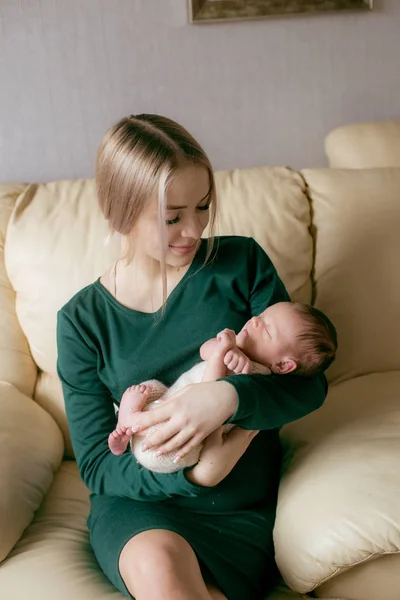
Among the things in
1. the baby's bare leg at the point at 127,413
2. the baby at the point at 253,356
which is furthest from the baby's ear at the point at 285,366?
the baby's bare leg at the point at 127,413

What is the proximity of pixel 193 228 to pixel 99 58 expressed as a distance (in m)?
0.96

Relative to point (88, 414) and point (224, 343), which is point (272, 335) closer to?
point (224, 343)

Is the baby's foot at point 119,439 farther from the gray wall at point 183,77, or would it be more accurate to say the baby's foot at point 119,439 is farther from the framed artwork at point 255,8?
the framed artwork at point 255,8

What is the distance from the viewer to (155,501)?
1.33 metres

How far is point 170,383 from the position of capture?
1.44 metres

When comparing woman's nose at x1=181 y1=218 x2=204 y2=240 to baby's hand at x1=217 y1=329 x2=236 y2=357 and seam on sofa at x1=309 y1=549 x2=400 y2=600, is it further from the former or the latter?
seam on sofa at x1=309 y1=549 x2=400 y2=600

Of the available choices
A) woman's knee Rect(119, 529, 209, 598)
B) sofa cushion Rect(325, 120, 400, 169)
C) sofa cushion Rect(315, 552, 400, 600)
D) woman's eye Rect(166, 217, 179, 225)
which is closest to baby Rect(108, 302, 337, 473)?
woman's knee Rect(119, 529, 209, 598)

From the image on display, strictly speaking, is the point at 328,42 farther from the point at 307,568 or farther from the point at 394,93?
the point at 307,568

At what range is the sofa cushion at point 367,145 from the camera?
189cm

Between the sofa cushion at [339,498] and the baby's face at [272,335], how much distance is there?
0.76 ft

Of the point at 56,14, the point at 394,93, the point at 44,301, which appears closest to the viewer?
the point at 44,301

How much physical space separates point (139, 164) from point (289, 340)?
441 mm

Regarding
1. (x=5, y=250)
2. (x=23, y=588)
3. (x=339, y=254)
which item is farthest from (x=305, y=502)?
(x=5, y=250)

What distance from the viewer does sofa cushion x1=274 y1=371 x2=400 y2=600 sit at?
1179mm
